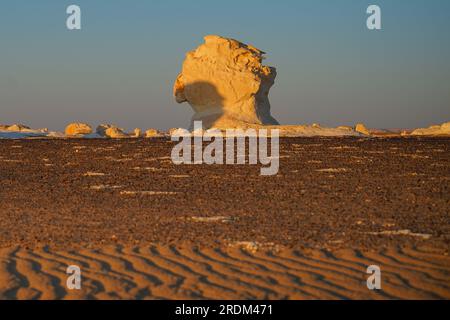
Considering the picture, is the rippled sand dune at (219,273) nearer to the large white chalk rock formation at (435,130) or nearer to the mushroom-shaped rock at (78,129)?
the large white chalk rock formation at (435,130)

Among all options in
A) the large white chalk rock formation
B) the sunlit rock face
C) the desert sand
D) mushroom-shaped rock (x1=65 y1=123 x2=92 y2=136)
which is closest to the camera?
the desert sand

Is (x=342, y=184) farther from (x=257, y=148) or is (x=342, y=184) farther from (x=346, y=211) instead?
(x=257, y=148)

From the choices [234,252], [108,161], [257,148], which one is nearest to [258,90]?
[257,148]

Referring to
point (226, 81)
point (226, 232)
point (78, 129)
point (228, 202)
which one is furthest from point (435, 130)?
point (226, 232)

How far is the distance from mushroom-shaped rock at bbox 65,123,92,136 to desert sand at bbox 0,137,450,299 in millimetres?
37117

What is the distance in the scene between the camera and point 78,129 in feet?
194

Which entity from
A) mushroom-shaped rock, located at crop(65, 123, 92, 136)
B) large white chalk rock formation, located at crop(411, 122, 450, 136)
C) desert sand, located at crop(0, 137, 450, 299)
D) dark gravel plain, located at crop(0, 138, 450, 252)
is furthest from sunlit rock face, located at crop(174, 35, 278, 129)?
desert sand, located at crop(0, 137, 450, 299)

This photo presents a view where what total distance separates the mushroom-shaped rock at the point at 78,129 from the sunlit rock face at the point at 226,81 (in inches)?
383

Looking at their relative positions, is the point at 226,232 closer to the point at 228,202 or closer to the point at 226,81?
the point at 228,202

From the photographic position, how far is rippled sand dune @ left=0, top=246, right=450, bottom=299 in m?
7.95

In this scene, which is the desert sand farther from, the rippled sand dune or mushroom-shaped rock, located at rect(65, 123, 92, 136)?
mushroom-shaped rock, located at rect(65, 123, 92, 136)

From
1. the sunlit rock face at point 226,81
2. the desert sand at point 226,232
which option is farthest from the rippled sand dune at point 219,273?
the sunlit rock face at point 226,81

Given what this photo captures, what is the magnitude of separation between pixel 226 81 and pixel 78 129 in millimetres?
13820
